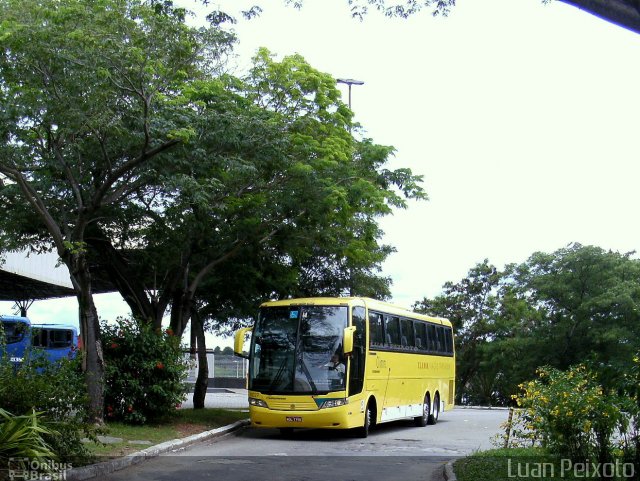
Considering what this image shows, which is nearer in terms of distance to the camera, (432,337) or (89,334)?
(89,334)

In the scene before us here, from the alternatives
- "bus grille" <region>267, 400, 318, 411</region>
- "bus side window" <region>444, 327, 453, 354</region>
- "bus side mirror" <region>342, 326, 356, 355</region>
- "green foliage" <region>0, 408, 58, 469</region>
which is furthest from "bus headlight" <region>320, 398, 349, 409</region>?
"bus side window" <region>444, 327, 453, 354</region>

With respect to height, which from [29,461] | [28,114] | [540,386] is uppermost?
[28,114]

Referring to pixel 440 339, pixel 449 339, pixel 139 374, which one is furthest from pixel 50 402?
pixel 449 339

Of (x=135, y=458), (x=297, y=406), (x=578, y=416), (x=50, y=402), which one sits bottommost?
(x=135, y=458)

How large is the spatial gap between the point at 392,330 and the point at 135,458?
9.64 meters

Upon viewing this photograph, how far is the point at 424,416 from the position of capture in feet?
77.7

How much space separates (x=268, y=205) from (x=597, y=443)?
469 inches

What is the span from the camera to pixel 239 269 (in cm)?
2231

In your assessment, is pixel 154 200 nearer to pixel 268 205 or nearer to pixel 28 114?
pixel 268 205

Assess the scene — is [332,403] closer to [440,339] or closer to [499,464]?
[499,464]

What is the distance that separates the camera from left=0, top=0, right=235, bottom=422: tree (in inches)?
549

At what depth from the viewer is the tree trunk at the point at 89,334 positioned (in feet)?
51.8

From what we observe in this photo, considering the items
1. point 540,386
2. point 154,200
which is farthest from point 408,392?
point 540,386

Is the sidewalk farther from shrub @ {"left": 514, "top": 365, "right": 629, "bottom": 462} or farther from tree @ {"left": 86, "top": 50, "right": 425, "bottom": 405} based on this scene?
shrub @ {"left": 514, "top": 365, "right": 629, "bottom": 462}
